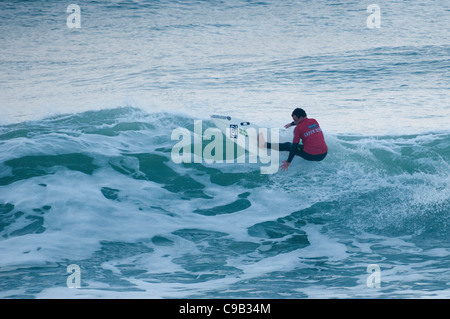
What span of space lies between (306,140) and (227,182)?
1700 mm

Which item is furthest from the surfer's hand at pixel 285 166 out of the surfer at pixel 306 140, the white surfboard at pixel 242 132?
the white surfboard at pixel 242 132

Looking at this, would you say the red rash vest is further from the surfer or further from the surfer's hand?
the surfer's hand

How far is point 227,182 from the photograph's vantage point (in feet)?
32.5

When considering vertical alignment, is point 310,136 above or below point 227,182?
above

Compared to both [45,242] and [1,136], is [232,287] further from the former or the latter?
[1,136]

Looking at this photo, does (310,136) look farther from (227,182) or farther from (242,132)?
(227,182)

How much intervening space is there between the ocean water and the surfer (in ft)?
1.20

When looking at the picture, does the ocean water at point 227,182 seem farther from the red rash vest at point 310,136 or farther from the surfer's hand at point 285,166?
the red rash vest at point 310,136

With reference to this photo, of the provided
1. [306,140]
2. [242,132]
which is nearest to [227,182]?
[242,132]

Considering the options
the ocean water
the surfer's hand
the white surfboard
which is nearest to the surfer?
the surfer's hand

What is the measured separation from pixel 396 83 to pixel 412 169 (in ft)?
28.3

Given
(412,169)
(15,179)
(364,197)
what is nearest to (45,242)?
(15,179)

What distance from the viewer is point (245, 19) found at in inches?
1020

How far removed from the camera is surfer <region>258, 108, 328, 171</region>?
9.21 metres
